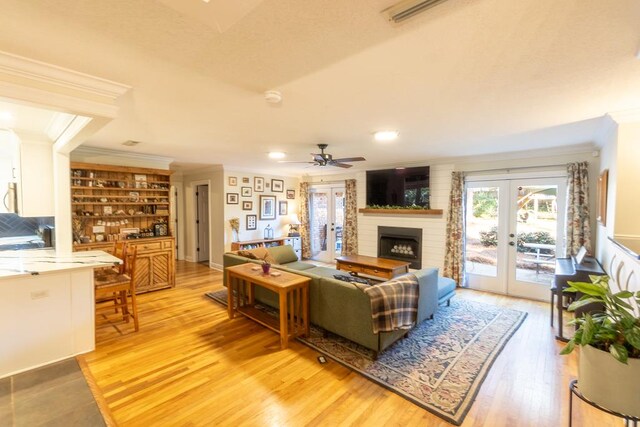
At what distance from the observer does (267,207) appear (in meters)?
7.26

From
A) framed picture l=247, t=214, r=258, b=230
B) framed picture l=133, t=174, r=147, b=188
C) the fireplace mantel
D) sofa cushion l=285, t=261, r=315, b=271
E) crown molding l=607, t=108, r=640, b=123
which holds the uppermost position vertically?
crown molding l=607, t=108, r=640, b=123

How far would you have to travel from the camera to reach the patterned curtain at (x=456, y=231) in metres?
5.11

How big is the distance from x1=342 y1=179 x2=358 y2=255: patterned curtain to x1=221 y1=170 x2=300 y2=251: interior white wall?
5.77ft

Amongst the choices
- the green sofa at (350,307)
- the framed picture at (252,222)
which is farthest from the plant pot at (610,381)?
the framed picture at (252,222)

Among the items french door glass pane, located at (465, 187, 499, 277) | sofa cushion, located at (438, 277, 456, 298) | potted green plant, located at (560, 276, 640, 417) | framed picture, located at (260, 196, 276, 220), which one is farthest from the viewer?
framed picture, located at (260, 196, 276, 220)

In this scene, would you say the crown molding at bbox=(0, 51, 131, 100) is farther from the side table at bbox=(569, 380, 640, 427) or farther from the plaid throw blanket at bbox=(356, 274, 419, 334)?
the side table at bbox=(569, 380, 640, 427)

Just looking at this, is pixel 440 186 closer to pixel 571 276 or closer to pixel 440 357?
pixel 571 276

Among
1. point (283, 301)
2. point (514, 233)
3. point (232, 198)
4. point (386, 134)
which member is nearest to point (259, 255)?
point (283, 301)

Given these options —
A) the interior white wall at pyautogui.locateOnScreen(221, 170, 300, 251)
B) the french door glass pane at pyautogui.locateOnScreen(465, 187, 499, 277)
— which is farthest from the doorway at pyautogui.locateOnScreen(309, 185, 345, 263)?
the french door glass pane at pyautogui.locateOnScreen(465, 187, 499, 277)

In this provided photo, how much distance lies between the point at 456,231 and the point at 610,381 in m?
4.12

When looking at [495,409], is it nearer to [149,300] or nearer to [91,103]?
[91,103]

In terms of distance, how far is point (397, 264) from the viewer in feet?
15.3

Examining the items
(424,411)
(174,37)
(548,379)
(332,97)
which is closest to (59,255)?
(174,37)

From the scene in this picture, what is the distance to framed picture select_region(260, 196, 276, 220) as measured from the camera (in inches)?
280
